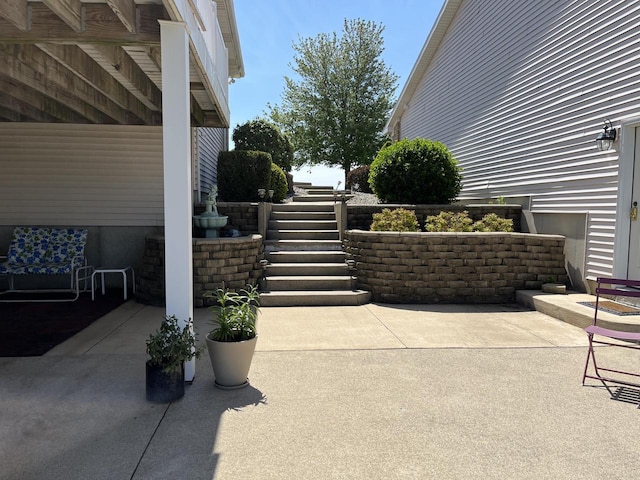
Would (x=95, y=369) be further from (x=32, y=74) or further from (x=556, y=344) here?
(x=556, y=344)

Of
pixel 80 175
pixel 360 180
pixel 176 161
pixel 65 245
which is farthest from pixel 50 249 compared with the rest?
pixel 360 180

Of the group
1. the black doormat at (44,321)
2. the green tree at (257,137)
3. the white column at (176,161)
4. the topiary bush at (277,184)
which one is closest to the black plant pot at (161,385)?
the white column at (176,161)

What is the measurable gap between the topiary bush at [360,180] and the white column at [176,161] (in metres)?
11.4

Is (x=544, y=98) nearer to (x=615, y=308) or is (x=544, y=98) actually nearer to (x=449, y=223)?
(x=449, y=223)

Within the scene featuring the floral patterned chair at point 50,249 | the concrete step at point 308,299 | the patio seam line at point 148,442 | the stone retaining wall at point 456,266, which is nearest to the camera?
the patio seam line at point 148,442

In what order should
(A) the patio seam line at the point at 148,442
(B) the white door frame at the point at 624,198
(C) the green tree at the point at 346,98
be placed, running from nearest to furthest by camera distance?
(A) the patio seam line at the point at 148,442 < (B) the white door frame at the point at 624,198 < (C) the green tree at the point at 346,98

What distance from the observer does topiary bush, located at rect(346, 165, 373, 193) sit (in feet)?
48.8

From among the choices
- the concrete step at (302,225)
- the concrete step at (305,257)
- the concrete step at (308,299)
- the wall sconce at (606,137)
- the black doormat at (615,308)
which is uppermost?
the wall sconce at (606,137)

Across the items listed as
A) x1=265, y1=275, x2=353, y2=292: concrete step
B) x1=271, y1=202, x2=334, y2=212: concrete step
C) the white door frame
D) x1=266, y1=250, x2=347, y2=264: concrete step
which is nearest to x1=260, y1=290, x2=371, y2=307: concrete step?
x1=265, y1=275, x2=353, y2=292: concrete step

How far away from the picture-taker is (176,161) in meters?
3.40

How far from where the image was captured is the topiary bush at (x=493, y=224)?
7.20 meters

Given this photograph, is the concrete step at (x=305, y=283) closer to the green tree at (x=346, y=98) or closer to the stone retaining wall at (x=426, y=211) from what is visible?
the stone retaining wall at (x=426, y=211)

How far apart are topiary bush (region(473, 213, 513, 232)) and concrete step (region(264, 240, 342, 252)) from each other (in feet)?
7.59

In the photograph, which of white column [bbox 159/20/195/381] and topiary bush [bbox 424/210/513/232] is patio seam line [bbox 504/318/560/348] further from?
white column [bbox 159/20/195/381]
